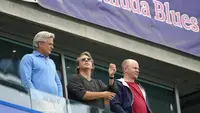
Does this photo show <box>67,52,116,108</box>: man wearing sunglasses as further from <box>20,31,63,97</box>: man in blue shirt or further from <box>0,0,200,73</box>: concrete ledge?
<box>0,0,200,73</box>: concrete ledge

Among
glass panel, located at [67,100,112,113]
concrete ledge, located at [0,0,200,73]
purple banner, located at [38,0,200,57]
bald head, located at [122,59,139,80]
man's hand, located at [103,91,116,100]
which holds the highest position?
purple banner, located at [38,0,200,57]

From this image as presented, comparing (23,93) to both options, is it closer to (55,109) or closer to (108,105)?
(55,109)

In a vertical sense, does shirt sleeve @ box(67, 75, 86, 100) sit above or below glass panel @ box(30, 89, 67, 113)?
above

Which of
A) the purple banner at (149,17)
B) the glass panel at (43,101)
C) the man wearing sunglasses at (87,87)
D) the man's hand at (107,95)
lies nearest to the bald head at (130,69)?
the man wearing sunglasses at (87,87)

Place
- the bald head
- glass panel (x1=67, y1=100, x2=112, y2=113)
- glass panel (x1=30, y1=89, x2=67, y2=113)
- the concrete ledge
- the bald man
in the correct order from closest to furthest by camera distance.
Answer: glass panel (x1=30, y1=89, x2=67, y2=113) < glass panel (x1=67, y1=100, x2=112, y2=113) < the bald man < the bald head < the concrete ledge

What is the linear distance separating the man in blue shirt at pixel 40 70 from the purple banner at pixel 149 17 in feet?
9.40

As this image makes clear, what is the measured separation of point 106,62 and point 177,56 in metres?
1.42

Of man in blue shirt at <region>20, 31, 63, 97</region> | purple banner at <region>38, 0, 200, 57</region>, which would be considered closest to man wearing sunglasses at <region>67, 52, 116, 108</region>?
man in blue shirt at <region>20, 31, 63, 97</region>

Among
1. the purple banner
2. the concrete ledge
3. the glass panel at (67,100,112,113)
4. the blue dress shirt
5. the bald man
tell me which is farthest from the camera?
the purple banner

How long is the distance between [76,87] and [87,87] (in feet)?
0.65

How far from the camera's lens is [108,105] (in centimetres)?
945

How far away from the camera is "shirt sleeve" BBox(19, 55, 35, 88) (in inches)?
352

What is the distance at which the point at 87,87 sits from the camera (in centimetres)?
951

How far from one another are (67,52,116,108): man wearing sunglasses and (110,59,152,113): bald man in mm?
216
